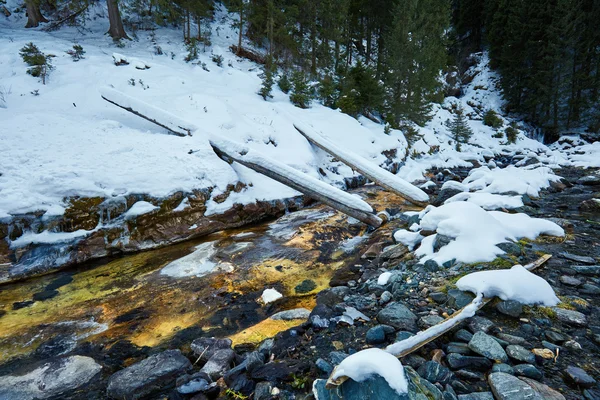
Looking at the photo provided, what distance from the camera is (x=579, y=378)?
172 centimetres

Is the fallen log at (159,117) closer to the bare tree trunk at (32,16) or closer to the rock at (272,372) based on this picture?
the rock at (272,372)

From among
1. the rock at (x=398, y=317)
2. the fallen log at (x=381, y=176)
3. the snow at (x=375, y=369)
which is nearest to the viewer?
the snow at (x=375, y=369)

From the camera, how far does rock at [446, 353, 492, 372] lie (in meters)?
1.91

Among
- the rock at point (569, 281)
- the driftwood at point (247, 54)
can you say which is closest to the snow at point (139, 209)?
the rock at point (569, 281)

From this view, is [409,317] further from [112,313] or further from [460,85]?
[460,85]

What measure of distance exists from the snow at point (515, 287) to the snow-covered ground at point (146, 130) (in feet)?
18.4

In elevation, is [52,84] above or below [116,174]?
above

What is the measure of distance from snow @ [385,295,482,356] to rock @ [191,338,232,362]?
1.74 metres

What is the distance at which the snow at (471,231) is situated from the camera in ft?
11.7

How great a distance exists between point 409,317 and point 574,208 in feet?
21.3

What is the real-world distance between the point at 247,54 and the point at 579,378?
65.5 feet

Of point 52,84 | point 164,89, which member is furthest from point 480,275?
point 52,84

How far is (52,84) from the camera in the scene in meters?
9.20

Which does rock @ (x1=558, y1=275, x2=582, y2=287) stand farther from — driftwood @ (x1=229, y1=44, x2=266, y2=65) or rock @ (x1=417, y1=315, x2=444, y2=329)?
driftwood @ (x1=229, y1=44, x2=266, y2=65)
